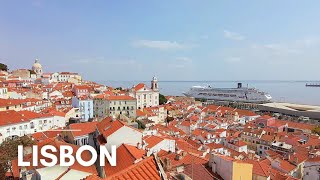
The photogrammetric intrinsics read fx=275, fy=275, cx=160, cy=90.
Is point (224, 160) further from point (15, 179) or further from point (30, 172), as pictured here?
point (15, 179)

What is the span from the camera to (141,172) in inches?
196

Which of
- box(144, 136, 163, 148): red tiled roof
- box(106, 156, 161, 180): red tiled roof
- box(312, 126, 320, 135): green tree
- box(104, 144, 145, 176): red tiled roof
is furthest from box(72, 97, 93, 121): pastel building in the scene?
box(106, 156, 161, 180): red tiled roof

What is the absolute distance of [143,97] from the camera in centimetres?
6519

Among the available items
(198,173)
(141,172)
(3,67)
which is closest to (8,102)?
(198,173)

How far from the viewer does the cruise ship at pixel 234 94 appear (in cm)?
10025

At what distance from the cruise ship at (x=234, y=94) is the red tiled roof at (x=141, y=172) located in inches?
3946

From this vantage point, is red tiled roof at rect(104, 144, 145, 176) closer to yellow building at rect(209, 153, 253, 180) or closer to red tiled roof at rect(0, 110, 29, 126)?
yellow building at rect(209, 153, 253, 180)

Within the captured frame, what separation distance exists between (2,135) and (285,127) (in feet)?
146

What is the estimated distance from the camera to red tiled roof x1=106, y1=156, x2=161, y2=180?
479 centimetres

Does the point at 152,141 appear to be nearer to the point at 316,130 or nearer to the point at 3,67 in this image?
the point at 316,130

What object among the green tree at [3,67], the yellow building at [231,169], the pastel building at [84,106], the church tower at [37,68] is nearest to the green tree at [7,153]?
the yellow building at [231,169]

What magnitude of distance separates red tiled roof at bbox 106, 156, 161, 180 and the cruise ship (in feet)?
329

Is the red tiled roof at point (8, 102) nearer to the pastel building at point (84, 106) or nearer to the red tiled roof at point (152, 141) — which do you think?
the pastel building at point (84, 106)

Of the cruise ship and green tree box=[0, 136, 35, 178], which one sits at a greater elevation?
green tree box=[0, 136, 35, 178]
